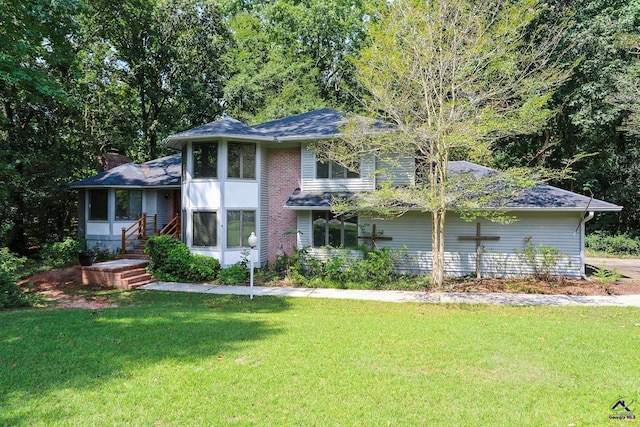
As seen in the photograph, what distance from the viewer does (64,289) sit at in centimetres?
1195

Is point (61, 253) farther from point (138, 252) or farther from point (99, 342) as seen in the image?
point (99, 342)

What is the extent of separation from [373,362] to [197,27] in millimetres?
26224

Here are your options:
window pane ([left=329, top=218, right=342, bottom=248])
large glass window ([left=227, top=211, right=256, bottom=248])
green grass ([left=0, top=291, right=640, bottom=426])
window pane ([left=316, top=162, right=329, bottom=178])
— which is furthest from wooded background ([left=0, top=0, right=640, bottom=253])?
green grass ([left=0, top=291, right=640, bottom=426])

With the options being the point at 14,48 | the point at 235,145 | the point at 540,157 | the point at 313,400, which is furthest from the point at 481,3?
the point at 540,157

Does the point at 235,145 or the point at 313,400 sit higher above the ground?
the point at 235,145

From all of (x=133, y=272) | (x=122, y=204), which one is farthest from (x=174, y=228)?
(x=133, y=272)

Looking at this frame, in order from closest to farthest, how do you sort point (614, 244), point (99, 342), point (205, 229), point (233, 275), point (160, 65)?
point (99, 342), point (233, 275), point (205, 229), point (614, 244), point (160, 65)

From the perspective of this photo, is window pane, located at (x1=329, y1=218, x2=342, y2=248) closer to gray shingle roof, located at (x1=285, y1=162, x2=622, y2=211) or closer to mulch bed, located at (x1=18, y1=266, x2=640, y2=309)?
gray shingle roof, located at (x1=285, y1=162, x2=622, y2=211)

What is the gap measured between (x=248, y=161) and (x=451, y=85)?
791 cm

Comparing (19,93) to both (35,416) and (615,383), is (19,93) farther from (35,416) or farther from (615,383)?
(615,383)

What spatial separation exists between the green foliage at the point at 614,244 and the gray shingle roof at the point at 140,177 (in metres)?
24.2

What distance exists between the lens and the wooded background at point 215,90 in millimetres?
17953

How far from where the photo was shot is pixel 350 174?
13.7 meters

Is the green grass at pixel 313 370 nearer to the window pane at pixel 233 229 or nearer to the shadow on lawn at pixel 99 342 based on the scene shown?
the shadow on lawn at pixel 99 342
